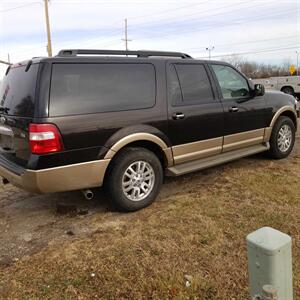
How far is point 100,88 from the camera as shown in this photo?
13.3 feet

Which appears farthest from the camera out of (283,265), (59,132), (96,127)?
(96,127)

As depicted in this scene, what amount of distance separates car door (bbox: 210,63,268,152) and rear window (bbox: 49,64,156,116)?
134cm

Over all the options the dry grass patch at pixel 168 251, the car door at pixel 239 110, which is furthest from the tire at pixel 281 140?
the dry grass patch at pixel 168 251

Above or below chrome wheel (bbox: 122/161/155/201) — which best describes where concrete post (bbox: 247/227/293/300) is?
above

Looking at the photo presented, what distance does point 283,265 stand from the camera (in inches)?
66.0

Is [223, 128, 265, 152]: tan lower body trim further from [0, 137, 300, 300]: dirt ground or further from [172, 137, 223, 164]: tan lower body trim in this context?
[0, 137, 300, 300]: dirt ground

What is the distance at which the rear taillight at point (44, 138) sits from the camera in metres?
3.63

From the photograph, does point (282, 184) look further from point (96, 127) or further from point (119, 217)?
point (96, 127)

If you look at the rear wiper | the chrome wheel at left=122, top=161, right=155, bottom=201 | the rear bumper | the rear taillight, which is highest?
the rear wiper

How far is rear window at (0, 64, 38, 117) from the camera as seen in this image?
149 inches

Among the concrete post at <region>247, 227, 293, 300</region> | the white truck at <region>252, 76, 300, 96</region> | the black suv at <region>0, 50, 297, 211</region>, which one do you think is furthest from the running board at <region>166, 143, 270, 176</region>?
the white truck at <region>252, 76, 300, 96</region>

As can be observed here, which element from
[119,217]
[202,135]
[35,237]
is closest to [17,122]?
[35,237]

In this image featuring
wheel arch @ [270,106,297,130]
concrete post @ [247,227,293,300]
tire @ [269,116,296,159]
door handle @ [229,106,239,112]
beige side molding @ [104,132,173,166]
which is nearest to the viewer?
concrete post @ [247,227,293,300]

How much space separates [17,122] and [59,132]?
58cm
